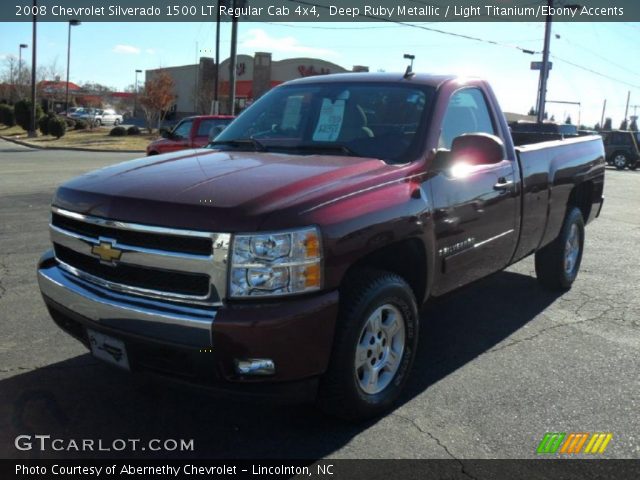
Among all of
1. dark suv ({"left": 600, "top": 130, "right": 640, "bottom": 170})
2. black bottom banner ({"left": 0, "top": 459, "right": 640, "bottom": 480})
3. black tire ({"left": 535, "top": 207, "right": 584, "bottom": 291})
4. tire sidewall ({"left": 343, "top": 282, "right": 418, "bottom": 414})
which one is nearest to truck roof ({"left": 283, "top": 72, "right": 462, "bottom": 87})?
tire sidewall ({"left": 343, "top": 282, "right": 418, "bottom": 414})

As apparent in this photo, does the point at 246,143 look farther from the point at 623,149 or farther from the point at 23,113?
the point at 23,113

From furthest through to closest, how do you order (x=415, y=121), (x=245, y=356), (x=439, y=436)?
(x=415, y=121) → (x=439, y=436) → (x=245, y=356)

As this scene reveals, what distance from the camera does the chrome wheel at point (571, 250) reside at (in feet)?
20.4

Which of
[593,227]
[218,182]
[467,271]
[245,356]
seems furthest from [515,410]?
[593,227]

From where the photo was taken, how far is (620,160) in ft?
101

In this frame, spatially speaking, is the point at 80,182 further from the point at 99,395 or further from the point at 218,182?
the point at 99,395

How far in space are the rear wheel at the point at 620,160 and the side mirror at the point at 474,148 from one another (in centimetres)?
2995

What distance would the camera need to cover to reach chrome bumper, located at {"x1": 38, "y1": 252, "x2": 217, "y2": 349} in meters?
2.84

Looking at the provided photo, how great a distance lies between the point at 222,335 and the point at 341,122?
6.62 ft

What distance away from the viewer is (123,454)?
122 inches

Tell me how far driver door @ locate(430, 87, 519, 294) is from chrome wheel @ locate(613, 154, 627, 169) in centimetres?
2912

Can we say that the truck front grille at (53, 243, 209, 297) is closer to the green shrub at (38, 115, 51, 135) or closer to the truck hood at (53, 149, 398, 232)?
the truck hood at (53, 149, 398, 232)

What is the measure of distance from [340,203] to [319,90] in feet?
5.76

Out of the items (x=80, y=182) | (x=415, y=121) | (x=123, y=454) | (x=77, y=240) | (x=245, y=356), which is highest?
(x=415, y=121)
